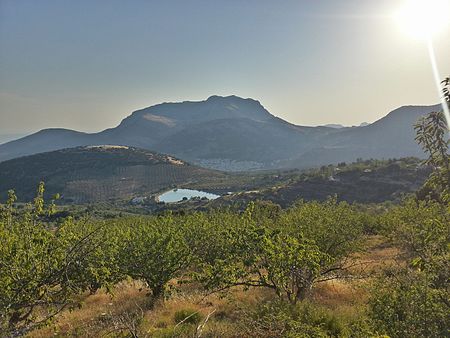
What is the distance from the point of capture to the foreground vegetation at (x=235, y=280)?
7914mm

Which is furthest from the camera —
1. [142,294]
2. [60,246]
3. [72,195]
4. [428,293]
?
[72,195]

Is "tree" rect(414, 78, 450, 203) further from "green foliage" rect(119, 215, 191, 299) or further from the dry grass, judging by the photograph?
"green foliage" rect(119, 215, 191, 299)

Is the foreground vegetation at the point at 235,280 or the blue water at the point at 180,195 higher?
the foreground vegetation at the point at 235,280

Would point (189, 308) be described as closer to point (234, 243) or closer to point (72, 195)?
point (234, 243)

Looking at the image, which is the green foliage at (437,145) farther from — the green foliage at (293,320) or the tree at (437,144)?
the green foliage at (293,320)

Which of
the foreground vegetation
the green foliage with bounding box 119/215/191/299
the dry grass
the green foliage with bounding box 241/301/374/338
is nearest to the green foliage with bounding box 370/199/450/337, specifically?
A: the foreground vegetation

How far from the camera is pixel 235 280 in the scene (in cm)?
1120

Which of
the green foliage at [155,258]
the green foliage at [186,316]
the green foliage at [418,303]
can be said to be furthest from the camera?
the green foliage at [155,258]

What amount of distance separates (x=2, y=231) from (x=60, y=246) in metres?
1.50

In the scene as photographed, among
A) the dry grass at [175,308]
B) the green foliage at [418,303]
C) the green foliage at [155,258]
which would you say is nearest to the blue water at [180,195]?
the dry grass at [175,308]

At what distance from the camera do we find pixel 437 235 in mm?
10930

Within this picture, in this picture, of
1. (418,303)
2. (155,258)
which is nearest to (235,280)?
(155,258)

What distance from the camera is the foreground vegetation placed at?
26.0 ft

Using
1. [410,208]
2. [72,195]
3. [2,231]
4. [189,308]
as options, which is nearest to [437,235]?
[189,308]
